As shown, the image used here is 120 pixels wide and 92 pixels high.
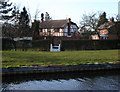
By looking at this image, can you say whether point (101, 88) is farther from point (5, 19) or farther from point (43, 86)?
point (5, 19)

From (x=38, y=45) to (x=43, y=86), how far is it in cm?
1981

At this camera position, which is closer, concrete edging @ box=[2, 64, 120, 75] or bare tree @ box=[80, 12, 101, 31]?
concrete edging @ box=[2, 64, 120, 75]

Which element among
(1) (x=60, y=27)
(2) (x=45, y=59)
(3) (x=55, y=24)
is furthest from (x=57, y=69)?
(3) (x=55, y=24)

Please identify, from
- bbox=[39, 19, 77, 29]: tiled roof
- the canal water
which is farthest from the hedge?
bbox=[39, 19, 77, 29]: tiled roof

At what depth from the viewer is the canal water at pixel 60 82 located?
7.78 m

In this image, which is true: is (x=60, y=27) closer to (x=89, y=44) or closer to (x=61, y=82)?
(x=89, y=44)

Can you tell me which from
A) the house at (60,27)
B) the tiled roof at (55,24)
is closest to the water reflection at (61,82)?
the house at (60,27)

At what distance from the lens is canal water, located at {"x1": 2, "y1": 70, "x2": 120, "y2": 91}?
778 cm

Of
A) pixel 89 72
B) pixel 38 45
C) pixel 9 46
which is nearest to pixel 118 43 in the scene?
pixel 38 45

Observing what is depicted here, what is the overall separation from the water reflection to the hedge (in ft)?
54.7

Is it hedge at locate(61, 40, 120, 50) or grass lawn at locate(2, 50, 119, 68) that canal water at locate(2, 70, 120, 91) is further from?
hedge at locate(61, 40, 120, 50)

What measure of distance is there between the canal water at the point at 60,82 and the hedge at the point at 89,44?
16.6m

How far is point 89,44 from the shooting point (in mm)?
28781

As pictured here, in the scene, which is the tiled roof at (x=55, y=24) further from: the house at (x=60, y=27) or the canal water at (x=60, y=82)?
the canal water at (x=60, y=82)
